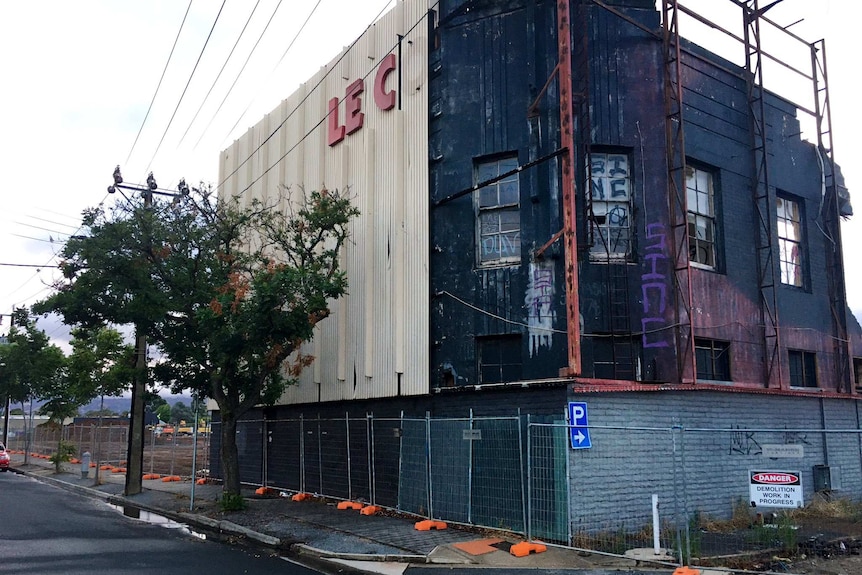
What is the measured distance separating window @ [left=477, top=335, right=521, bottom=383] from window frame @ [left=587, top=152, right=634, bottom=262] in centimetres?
259

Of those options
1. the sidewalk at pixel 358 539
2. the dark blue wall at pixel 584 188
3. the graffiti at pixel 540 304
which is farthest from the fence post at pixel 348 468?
the graffiti at pixel 540 304

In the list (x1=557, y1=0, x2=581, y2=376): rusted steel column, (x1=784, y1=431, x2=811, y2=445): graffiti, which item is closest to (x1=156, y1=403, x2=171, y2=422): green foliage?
(x1=784, y1=431, x2=811, y2=445): graffiti

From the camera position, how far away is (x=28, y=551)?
493 inches

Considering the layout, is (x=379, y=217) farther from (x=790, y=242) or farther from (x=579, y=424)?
(x=790, y=242)

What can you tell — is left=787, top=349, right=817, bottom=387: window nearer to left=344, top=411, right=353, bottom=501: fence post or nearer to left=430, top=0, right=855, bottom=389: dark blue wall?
left=430, top=0, right=855, bottom=389: dark blue wall

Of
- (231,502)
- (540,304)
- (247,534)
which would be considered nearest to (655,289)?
(540,304)

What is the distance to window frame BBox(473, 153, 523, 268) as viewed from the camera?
16.6m

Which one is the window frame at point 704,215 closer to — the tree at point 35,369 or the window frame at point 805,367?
the window frame at point 805,367

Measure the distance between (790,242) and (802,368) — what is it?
343 cm

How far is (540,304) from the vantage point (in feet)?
51.3

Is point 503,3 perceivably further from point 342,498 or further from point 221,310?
point 342,498

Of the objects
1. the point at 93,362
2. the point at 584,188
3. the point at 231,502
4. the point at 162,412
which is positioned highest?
the point at 584,188

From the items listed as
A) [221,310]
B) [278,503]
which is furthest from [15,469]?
[221,310]

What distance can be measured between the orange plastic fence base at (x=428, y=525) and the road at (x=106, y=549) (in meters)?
3.17
